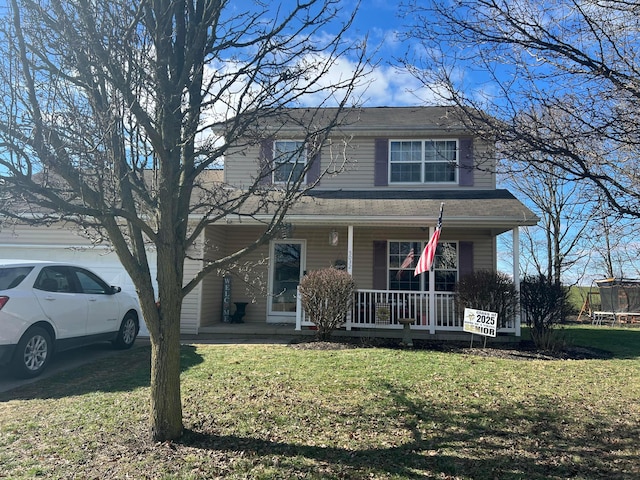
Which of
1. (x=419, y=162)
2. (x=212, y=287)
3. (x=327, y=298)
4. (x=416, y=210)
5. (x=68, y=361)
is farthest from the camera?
(x=419, y=162)

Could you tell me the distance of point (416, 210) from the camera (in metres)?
10.6

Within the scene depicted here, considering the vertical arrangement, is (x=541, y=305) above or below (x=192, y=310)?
above

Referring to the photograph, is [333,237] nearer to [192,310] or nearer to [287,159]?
[192,310]

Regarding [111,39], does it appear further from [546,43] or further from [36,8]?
[546,43]

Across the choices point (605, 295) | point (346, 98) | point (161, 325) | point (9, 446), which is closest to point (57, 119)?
point (161, 325)

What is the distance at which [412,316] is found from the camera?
1099 cm

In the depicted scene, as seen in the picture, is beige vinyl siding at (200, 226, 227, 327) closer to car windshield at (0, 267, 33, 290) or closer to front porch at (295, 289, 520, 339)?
front porch at (295, 289, 520, 339)

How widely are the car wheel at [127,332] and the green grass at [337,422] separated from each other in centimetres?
137

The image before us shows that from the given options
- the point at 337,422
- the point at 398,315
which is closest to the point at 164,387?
the point at 337,422

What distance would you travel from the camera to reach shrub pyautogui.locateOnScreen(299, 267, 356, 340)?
30.5ft

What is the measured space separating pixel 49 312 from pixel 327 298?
4.91m

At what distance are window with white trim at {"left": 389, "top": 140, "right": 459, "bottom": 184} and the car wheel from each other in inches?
294

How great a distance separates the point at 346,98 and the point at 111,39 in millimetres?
2029

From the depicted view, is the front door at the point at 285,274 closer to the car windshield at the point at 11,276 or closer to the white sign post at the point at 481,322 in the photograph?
the white sign post at the point at 481,322
